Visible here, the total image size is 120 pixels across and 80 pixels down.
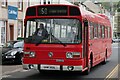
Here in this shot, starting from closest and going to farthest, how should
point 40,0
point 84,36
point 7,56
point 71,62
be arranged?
point 71,62, point 84,36, point 7,56, point 40,0

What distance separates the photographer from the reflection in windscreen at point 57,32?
12.8 metres

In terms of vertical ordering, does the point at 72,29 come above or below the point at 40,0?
below

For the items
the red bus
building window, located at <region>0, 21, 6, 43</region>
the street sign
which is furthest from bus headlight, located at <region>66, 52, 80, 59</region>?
the street sign

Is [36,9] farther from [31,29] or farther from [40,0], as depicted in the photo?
[40,0]

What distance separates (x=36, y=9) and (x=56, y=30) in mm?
1154

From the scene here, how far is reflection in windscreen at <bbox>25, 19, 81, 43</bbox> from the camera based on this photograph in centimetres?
1280

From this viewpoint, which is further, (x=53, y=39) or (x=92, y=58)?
(x=92, y=58)

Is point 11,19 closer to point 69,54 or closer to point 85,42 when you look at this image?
point 85,42

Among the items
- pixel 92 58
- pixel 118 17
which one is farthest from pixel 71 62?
pixel 118 17

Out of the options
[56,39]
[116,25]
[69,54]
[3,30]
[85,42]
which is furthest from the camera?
[116,25]

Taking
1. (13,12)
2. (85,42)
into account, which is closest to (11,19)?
(13,12)

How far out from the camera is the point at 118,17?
492ft

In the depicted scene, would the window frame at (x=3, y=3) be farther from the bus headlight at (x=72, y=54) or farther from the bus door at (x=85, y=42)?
the bus headlight at (x=72, y=54)

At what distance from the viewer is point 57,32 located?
12953 mm
